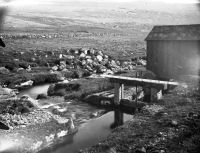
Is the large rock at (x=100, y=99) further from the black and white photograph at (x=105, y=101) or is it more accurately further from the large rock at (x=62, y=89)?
the large rock at (x=62, y=89)

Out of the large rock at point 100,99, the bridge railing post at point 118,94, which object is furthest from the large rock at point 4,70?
the bridge railing post at point 118,94

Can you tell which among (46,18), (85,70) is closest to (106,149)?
(85,70)

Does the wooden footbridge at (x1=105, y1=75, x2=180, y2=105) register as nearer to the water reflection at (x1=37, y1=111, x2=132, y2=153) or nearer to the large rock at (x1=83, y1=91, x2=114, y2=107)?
the large rock at (x1=83, y1=91, x2=114, y2=107)

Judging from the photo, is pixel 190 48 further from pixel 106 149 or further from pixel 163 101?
pixel 106 149

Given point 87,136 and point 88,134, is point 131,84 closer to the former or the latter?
point 88,134

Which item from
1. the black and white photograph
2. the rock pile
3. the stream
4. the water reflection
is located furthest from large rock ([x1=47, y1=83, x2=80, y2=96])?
the rock pile

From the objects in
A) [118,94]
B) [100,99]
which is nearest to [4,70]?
[100,99]
